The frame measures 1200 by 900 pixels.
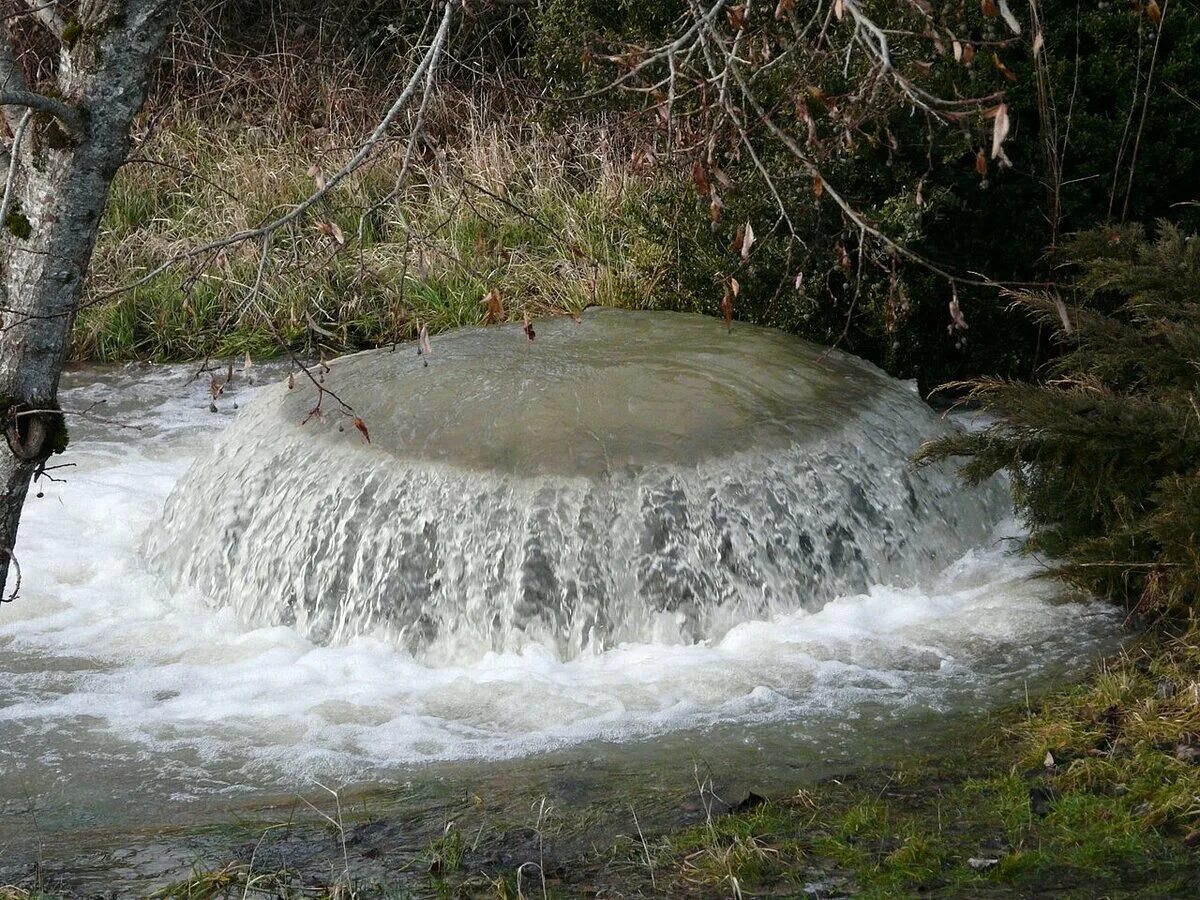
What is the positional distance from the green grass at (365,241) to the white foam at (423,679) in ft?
12.5

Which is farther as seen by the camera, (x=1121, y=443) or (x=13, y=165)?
(x=1121, y=443)

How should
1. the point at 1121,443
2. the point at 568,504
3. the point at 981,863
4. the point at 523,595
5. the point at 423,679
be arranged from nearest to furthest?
1. the point at 981,863
2. the point at 1121,443
3. the point at 423,679
4. the point at 523,595
5. the point at 568,504

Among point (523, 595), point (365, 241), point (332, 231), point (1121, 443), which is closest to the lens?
point (332, 231)

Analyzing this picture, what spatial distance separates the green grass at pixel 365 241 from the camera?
1086 centimetres

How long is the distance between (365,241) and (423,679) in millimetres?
6855

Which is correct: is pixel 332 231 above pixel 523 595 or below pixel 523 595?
above

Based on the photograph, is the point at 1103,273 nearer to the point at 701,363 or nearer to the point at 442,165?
the point at 701,363

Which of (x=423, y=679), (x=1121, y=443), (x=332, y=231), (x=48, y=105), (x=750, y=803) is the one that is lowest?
(x=423, y=679)

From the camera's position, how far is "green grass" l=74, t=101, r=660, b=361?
10.9m

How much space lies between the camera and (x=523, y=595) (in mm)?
6227

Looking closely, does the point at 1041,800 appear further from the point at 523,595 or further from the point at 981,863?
the point at 523,595

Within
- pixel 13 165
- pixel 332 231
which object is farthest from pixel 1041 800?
pixel 13 165

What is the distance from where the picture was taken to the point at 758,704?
539 cm

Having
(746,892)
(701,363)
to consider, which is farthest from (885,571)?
(746,892)
